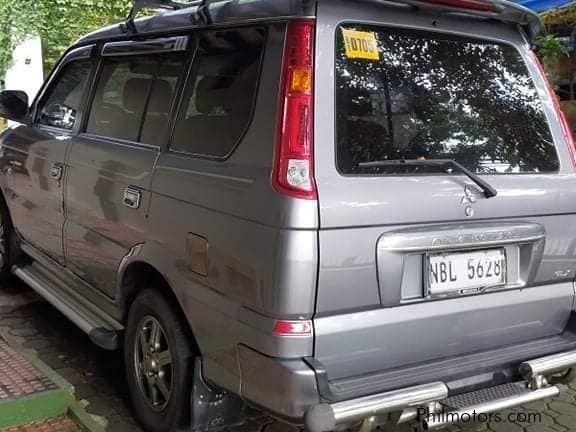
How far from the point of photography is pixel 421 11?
8.87 feet

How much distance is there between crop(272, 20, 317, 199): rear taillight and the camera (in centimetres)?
237

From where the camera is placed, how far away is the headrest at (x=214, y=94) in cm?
277

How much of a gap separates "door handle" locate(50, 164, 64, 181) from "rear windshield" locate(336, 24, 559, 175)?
216 centimetres

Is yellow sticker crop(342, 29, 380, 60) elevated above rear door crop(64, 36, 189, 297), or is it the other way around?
yellow sticker crop(342, 29, 380, 60)

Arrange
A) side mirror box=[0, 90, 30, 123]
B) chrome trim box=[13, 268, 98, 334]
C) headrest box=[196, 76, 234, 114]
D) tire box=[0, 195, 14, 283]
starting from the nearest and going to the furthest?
1. headrest box=[196, 76, 234, 114]
2. chrome trim box=[13, 268, 98, 334]
3. side mirror box=[0, 90, 30, 123]
4. tire box=[0, 195, 14, 283]

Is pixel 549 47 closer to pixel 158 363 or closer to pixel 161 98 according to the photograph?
pixel 161 98

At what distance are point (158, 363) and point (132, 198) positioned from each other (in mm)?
785

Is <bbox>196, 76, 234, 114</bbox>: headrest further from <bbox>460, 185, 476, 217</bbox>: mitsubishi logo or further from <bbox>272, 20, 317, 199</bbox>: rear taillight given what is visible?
<bbox>460, 185, 476, 217</bbox>: mitsubishi logo

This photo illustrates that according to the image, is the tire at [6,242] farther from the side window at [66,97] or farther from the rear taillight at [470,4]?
the rear taillight at [470,4]

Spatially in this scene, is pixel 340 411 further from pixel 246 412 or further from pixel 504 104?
pixel 504 104

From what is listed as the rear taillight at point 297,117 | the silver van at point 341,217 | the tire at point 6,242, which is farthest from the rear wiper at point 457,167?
the tire at point 6,242

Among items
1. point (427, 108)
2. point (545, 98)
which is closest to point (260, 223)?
point (427, 108)

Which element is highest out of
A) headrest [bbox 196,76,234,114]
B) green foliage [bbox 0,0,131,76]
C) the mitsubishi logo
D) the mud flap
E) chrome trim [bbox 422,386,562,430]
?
green foliage [bbox 0,0,131,76]

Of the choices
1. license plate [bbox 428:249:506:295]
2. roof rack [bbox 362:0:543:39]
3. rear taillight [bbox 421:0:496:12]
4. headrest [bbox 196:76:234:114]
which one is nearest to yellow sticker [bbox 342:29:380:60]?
roof rack [bbox 362:0:543:39]
